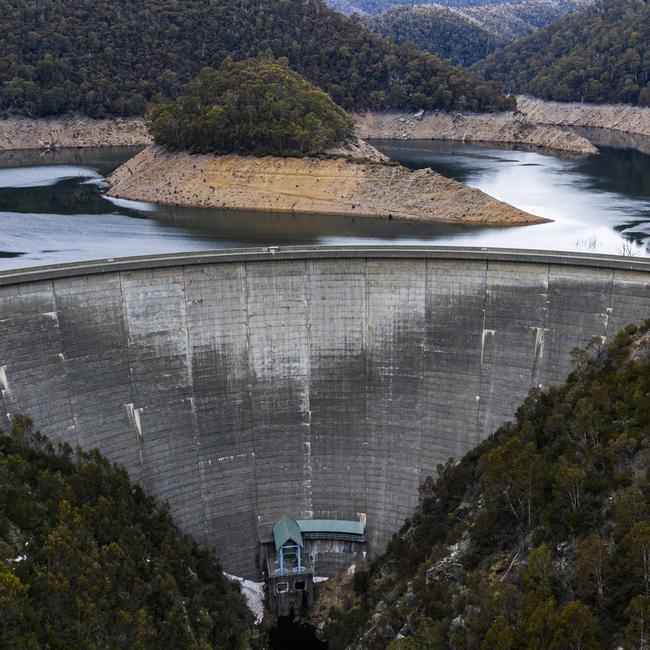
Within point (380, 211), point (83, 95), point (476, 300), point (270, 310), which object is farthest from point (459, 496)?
point (83, 95)

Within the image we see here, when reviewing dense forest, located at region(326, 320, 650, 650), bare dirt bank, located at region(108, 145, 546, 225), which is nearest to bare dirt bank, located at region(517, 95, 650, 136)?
bare dirt bank, located at region(108, 145, 546, 225)

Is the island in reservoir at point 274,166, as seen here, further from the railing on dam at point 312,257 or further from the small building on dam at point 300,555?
the small building on dam at point 300,555

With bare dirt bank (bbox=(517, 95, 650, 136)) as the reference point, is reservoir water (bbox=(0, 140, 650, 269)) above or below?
below

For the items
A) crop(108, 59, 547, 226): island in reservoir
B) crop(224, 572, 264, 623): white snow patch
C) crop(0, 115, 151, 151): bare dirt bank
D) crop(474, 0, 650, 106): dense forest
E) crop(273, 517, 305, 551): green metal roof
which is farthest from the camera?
crop(474, 0, 650, 106): dense forest

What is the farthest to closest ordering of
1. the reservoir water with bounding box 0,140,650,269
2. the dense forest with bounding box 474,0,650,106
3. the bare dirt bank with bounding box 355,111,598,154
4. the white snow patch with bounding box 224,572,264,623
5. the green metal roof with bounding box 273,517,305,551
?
the dense forest with bounding box 474,0,650,106 < the bare dirt bank with bounding box 355,111,598,154 < the reservoir water with bounding box 0,140,650,269 < the green metal roof with bounding box 273,517,305,551 < the white snow patch with bounding box 224,572,264,623

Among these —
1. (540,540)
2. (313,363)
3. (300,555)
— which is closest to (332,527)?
(300,555)

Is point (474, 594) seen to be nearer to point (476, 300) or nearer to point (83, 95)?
point (476, 300)

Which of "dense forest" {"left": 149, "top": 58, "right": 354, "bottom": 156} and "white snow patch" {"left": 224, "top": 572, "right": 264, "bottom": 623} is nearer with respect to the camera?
"white snow patch" {"left": 224, "top": 572, "right": 264, "bottom": 623}

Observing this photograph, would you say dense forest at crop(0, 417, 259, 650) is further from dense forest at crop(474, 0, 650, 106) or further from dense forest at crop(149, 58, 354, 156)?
dense forest at crop(474, 0, 650, 106)

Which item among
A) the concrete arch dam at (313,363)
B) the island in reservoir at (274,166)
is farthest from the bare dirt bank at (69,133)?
the concrete arch dam at (313,363)
